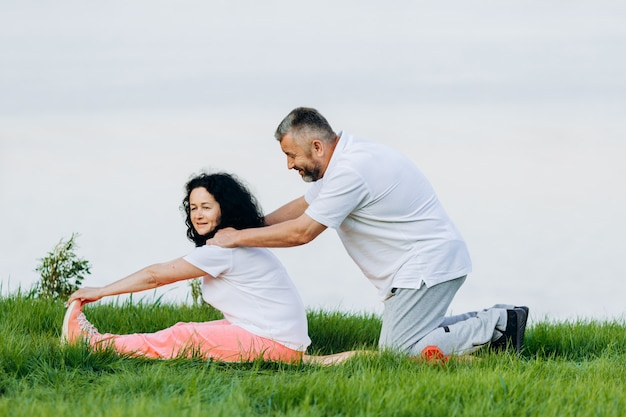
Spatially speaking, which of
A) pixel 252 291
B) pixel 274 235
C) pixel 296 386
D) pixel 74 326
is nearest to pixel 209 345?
pixel 252 291

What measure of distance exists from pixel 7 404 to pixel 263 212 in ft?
8.14

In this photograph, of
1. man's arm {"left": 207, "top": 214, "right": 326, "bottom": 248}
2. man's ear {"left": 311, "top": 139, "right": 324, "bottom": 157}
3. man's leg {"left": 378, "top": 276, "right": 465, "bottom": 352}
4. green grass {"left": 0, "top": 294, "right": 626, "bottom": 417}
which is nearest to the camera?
green grass {"left": 0, "top": 294, "right": 626, "bottom": 417}

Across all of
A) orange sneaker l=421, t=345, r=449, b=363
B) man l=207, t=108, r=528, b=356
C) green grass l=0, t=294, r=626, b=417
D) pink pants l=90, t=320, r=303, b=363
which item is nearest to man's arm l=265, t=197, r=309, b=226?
man l=207, t=108, r=528, b=356

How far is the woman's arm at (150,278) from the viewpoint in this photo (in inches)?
250

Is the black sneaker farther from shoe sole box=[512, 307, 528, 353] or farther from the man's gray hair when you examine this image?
the man's gray hair

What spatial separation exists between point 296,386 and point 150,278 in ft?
5.57

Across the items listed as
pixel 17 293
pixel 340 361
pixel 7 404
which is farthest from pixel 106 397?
pixel 17 293

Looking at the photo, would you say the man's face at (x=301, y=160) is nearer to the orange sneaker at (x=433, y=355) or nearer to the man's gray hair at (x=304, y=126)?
the man's gray hair at (x=304, y=126)

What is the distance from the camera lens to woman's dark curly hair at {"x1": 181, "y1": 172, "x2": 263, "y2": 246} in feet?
21.2

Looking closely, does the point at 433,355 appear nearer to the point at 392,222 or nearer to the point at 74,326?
the point at 392,222

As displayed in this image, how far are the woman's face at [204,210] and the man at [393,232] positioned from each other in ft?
1.43

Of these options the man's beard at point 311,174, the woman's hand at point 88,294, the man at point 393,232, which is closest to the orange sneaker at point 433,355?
the man at point 393,232

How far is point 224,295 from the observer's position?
6465 millimetres

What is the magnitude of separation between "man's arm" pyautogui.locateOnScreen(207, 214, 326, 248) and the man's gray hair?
2.04 feet
